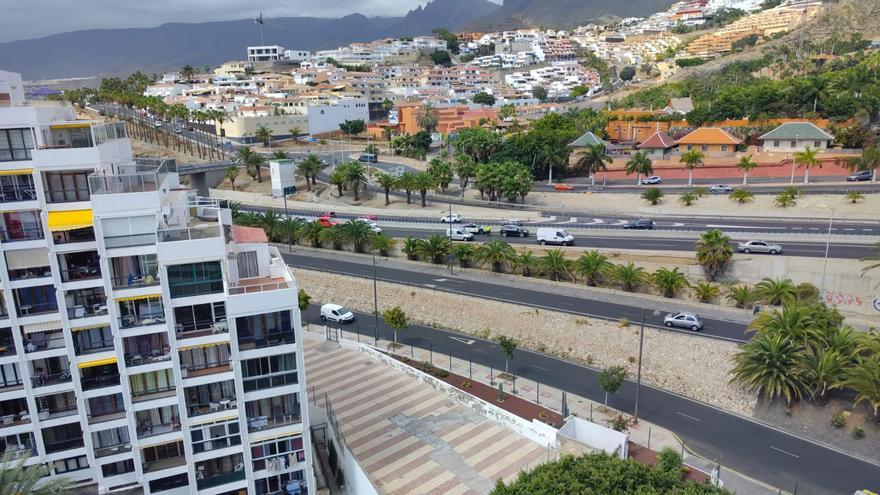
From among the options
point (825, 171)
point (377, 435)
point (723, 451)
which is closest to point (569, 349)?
point (723, 451)

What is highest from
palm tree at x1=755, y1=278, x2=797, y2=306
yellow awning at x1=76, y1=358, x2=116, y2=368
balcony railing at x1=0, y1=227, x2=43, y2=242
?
balcony railing at x1=0, y1=227, x2=43, y2=242

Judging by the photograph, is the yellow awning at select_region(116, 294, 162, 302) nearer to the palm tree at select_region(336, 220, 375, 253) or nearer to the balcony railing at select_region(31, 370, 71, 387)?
the balcony railing at select_region(31, 370, 71, 387)

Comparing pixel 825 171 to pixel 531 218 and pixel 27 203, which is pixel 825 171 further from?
pixel 27 203

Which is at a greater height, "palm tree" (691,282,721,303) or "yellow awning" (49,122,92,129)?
"yellow awning" (49,122,92,129)

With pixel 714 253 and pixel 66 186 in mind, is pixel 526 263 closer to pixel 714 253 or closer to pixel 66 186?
pixel 714 253

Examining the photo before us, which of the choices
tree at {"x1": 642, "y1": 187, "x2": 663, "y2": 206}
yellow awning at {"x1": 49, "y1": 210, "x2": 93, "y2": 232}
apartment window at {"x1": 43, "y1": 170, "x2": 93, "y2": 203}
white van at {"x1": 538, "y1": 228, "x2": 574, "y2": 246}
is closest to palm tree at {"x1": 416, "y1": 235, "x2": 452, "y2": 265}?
Result: white van at {"x1": 538, "y1": 228, "x2": 574, "y2": 246}

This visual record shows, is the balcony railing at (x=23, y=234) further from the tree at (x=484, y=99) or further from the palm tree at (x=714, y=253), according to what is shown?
the tree at (x=484, y=99)

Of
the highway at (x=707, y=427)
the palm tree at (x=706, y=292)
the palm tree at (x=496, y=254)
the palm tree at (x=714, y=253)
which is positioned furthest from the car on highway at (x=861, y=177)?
the palm tree at (x=496, y=254)
